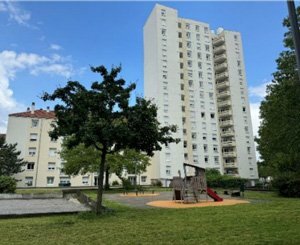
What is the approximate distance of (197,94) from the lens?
6400cm

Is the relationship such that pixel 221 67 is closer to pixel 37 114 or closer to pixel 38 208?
pixel 37 114

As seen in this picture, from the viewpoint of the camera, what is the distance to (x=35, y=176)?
5700 cm

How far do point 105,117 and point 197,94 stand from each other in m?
52.7

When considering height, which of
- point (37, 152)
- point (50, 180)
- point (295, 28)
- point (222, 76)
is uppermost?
point (222, 76)

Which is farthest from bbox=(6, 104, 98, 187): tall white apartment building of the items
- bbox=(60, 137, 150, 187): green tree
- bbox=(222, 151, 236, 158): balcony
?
bbox=(222, 151, 236, 158): balcony

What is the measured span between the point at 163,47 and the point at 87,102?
51941 mm

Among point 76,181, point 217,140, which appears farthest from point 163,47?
point 76,181

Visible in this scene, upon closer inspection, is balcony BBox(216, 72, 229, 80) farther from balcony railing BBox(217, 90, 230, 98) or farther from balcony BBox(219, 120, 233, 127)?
balcony BBox(219, 120, 233, 127)

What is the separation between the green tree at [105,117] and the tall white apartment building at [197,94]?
4315 cm

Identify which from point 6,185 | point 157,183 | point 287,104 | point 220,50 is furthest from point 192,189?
point 220,50

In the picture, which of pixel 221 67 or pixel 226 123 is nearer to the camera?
pixel 226 123

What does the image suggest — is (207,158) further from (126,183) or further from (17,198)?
(17,198)

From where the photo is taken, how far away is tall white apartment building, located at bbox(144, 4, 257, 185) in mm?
59719

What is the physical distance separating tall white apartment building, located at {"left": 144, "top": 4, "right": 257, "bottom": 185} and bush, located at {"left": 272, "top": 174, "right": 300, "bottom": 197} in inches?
1365
